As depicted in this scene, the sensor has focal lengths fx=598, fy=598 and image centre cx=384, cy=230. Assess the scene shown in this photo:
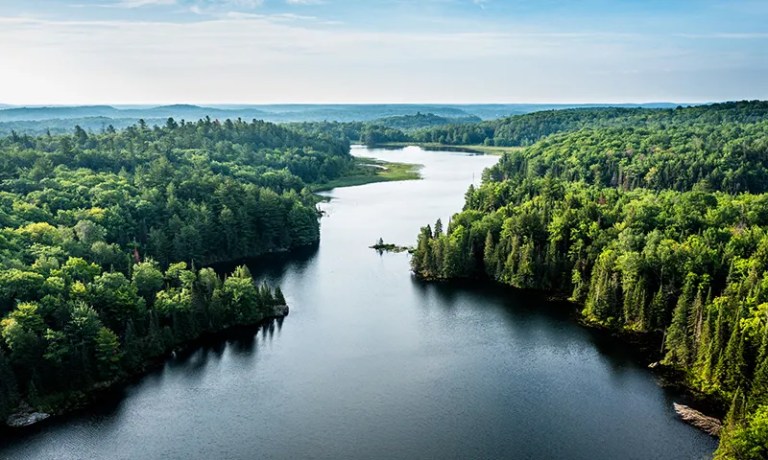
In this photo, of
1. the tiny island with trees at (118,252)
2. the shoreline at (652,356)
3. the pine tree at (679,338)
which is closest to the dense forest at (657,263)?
the pine tree at (679,338)

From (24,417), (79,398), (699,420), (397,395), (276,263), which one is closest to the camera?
(699,420)

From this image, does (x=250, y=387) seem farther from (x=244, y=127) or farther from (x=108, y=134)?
(x=244, y=127)

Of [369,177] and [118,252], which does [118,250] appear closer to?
[118,252]

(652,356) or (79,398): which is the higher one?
(652,356)

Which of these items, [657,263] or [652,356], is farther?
[657,263]

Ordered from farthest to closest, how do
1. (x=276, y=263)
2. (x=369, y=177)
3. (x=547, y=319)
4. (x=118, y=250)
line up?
(x=369, y=177)
(x=276, y=263)
(x=118, y=250)
(x=547, y=319)

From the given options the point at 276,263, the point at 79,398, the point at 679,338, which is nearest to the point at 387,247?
the point at 276,263

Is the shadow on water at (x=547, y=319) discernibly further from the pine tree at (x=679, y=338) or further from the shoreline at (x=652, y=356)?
the pine tree at (x=679, y=338)

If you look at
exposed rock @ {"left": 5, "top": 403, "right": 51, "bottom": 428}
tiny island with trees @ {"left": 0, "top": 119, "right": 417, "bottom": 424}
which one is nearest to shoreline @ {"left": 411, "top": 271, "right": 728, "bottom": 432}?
tiny island with trees @ {"left": 0, "top": 119, "right": 417, "bottom": 424}

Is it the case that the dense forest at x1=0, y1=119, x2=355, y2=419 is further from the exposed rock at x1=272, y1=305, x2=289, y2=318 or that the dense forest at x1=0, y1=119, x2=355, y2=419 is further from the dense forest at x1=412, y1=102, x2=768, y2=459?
the dense forest at x1=412, y1=102, x2=768, y2=459
